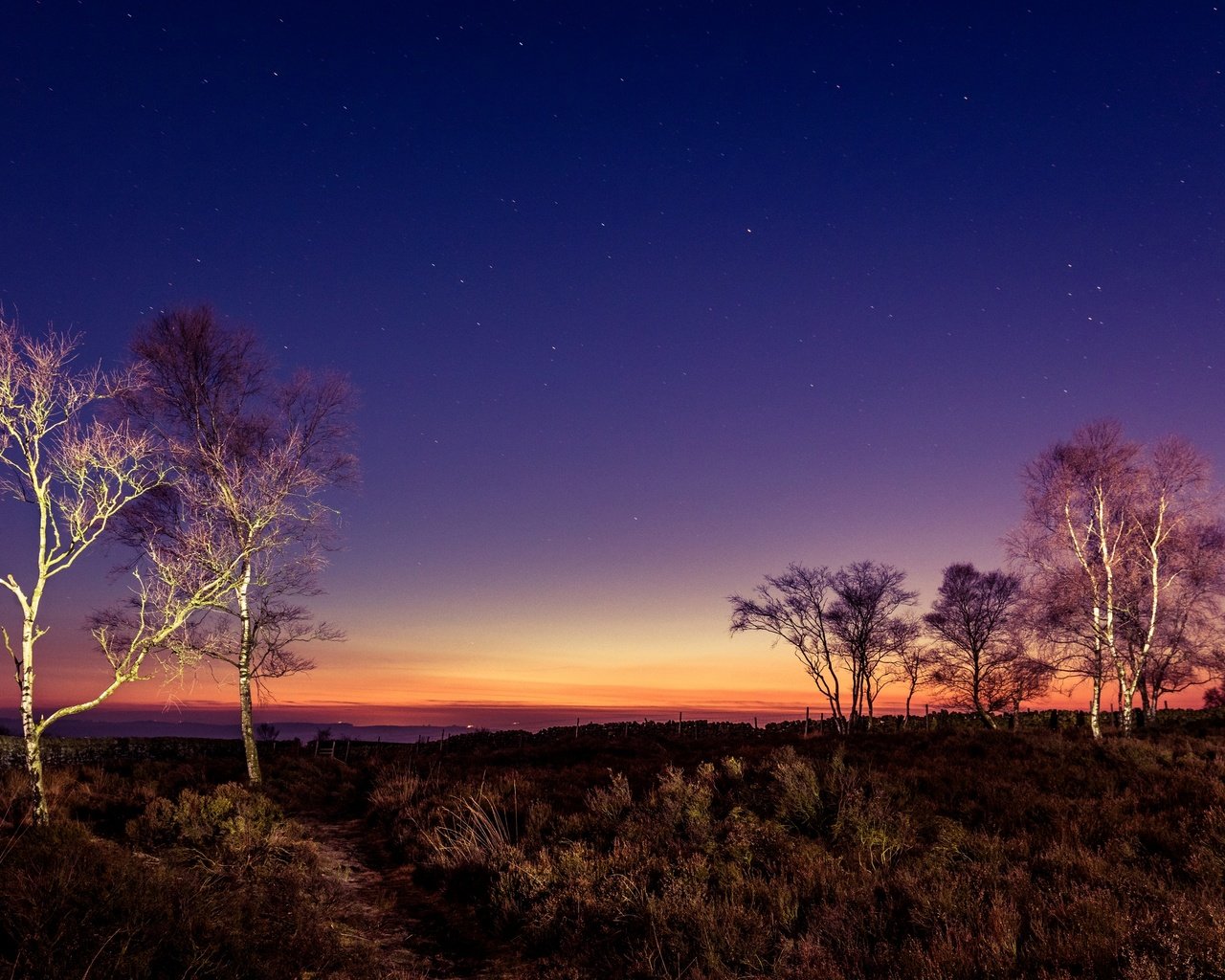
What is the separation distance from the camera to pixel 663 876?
28.9ft

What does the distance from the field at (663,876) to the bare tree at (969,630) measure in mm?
20394

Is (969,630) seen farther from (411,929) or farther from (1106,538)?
(411,929)

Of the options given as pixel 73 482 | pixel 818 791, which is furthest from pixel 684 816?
pixel 73 482

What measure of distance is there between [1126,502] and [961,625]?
15397 mm

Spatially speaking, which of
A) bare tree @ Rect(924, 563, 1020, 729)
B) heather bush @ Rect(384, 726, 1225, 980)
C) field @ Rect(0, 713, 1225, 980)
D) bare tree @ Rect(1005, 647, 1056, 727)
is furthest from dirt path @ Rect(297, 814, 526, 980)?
bare tree @ Rect(924, 563, 1020, 729)

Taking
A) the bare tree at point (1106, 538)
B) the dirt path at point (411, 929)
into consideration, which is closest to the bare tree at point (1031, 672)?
the bare tree at point (1106, 538)

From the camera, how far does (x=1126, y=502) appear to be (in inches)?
915

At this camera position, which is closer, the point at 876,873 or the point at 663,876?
the point at 876,873

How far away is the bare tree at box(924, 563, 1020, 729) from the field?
66.9 feet

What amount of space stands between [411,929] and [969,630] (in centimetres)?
3523

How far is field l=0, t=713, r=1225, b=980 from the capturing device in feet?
19.1

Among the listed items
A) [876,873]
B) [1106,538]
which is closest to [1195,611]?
[1106,538]

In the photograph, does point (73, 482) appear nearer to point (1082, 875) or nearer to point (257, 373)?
point (257, 373)

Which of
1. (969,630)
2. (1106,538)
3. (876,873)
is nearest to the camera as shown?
(876,873)
